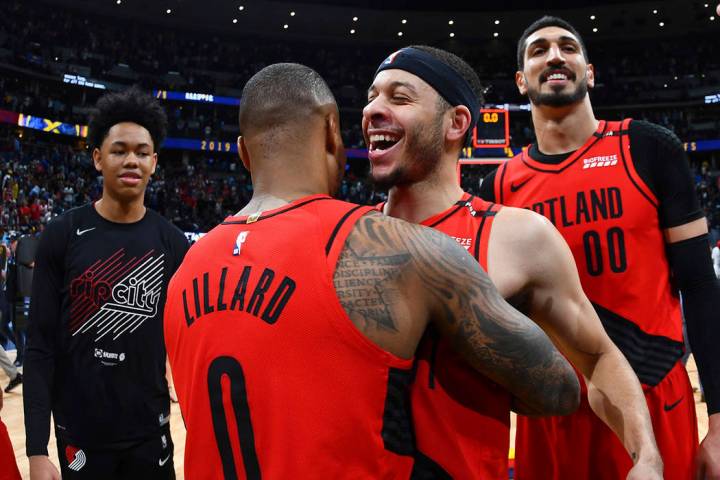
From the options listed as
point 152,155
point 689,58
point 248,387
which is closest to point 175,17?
point 689,58

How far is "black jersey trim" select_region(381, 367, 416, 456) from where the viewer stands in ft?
4.23

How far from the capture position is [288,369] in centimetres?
126

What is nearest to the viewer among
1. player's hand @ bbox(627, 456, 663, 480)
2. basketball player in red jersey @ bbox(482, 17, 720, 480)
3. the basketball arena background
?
player's hand @ bbox(627, 456, 663, 480)

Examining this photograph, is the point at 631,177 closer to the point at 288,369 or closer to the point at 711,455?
the point at 711,455

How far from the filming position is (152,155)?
10.2ft

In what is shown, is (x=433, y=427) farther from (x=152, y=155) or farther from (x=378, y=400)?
(x=152, y=155)

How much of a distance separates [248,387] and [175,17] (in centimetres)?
3349

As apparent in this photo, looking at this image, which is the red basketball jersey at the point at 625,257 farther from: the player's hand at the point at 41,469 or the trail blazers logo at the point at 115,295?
the player's hand at the point at 41,469

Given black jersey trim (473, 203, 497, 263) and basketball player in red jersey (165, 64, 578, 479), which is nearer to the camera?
basketball player in red jersey (165, 64, 578, 479)

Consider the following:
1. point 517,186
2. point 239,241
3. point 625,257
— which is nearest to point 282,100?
A: point 239,241

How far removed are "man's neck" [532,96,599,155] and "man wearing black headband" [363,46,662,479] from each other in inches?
21.2

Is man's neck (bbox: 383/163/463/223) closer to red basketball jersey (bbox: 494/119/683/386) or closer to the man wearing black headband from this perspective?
the man wearing black headband

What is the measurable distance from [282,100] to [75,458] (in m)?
2.05

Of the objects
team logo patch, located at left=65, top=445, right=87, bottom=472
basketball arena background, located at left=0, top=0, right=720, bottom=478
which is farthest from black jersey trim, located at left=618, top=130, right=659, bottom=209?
basketball arena background, located at left=0, top=0, right=720, bottom=478
